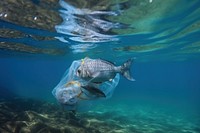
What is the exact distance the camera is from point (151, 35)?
24750mm

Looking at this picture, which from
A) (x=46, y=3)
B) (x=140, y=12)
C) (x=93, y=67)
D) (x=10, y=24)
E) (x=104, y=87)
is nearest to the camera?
(x=93, y=67)

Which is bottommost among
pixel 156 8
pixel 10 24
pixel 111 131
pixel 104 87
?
pixel 111 131

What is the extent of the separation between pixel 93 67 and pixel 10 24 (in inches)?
611

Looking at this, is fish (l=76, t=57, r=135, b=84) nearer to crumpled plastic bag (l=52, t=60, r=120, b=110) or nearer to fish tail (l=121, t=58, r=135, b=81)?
crumpled plastic bag (l=52, t=60, r=120, b=110)

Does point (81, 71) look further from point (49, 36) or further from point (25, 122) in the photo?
point (49, 36)

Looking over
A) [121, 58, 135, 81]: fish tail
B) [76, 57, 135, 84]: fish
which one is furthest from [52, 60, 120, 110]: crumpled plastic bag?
[121, 58, 135, 81]: fish tail

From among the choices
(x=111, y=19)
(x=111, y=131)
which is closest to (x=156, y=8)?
(x=111, y=19)

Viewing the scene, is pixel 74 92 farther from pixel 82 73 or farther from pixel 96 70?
pixel 96 70

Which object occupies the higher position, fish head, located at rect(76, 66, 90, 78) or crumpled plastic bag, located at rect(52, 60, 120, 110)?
fish head, located at rect(76, 66, 90, 78)

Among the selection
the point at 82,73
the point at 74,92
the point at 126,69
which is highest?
the point at 126,69

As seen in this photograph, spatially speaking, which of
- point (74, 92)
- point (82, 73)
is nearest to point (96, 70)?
Result: point (82, 73)

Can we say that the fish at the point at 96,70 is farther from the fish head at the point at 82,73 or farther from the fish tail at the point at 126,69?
the fish tail at the point at 126,69

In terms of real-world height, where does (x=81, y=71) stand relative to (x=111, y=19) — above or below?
below

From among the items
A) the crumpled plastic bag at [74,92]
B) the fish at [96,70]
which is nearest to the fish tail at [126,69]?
the fish at [96,70]
